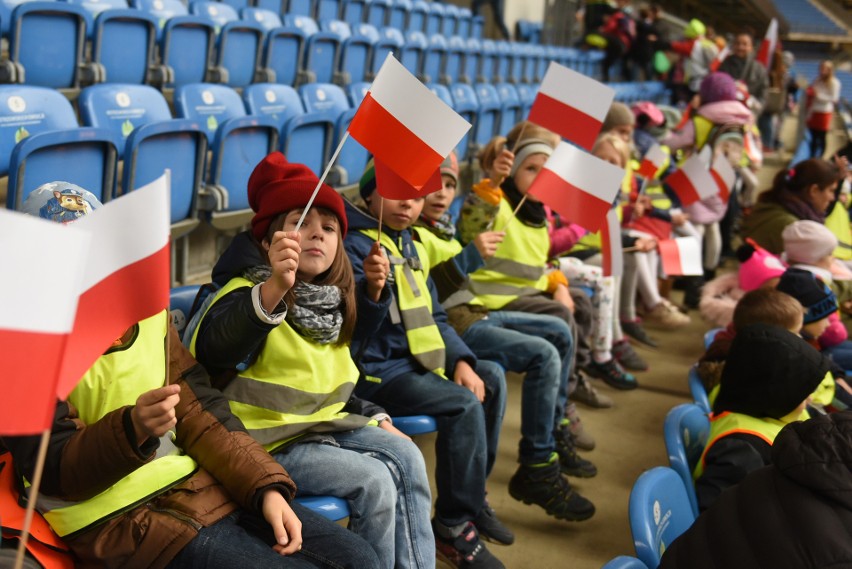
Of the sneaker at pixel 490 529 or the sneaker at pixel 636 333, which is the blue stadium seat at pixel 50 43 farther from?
the sneaker at pixel 636 333

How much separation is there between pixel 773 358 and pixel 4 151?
250 cm

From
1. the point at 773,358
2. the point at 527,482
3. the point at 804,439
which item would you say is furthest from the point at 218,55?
the point at 804,439

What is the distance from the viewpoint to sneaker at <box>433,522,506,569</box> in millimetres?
2480

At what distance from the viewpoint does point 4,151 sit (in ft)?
9.29

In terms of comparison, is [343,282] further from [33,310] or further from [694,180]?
[694,180]

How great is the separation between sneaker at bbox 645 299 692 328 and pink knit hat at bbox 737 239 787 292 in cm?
121

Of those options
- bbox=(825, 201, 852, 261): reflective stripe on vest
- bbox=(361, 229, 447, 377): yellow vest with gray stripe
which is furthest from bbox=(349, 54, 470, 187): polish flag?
bbox=(825, 201, 852, 261): reflective stripe on vest

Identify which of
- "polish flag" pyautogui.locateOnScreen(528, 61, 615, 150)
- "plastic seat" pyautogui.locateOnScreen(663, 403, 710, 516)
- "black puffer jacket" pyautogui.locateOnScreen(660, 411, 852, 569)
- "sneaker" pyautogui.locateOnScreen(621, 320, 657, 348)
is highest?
"polish flag" pyautogui.locateOnScreen(528, 61, 615, 150)

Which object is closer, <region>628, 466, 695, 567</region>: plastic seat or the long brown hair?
<region>628, 466, 695, 567</region>: plastic seat

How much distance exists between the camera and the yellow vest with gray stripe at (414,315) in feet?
8.32

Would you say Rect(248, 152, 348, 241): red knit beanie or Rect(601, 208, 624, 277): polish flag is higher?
Rect(248, 152, 348, 241): red knit beanie

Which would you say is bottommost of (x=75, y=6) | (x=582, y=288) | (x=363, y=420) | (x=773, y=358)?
(x=582, y=288)

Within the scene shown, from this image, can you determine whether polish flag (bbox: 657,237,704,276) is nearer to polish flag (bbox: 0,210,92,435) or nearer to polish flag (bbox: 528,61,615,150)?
polish flag (bbox: 528,61,615,150)

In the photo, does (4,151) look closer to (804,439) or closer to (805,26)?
(804,439)
